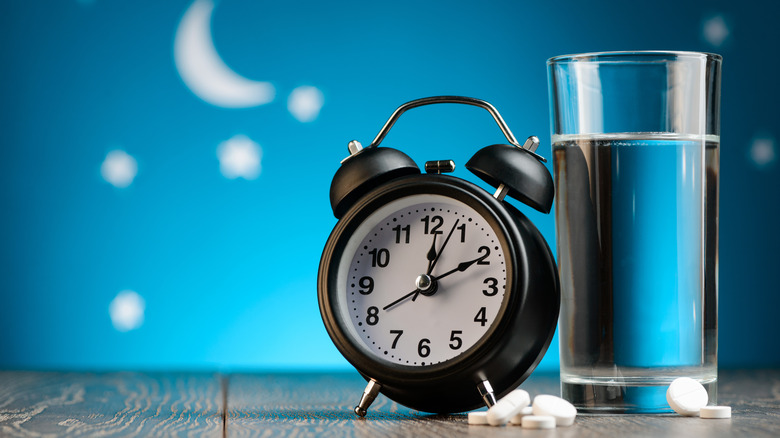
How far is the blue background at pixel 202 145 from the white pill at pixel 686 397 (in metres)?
1.46

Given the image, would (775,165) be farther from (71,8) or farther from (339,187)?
(71,8)

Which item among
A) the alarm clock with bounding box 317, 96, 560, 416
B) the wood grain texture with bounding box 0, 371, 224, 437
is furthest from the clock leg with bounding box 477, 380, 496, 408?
the wood grain texture with bounding box 0, 371, 224, 437

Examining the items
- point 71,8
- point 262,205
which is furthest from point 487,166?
point 71,8

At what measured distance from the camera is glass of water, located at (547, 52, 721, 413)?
82cm

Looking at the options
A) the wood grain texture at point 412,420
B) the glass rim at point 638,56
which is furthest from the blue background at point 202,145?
the glass rim at point 638,56

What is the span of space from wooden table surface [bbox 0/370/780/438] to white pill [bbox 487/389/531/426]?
0.01 m

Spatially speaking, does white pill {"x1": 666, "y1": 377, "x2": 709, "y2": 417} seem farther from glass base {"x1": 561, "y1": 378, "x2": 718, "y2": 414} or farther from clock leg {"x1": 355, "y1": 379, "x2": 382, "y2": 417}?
clock leg {"x1": 355, "y1": 379, "x2": 382, "y2": 417}

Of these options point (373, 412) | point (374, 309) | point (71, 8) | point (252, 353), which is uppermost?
point (71, 8)

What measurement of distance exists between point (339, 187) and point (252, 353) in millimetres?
1451

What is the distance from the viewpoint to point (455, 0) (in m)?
2.25

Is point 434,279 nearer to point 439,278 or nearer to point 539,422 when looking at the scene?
point 439,278

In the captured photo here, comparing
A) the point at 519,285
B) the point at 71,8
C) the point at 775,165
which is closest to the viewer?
the point at 519,285

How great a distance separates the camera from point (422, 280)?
0.84 m

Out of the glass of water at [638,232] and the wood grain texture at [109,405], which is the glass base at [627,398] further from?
the wood grain texture at [109,405]
